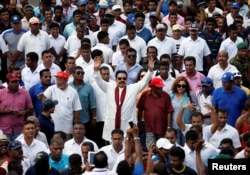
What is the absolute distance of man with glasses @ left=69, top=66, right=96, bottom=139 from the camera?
76.7ft

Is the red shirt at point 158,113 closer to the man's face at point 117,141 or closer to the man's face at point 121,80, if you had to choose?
the man's face at point 121,80

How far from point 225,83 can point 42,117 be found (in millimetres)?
3192

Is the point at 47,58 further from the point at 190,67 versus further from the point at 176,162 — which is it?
the point at 176,162

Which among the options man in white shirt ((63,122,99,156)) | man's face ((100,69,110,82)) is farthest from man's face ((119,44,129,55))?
man in white shirt ((63,122,99,156))

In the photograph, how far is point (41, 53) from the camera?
2548 centimetres

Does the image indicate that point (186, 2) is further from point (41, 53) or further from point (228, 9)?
point (41, 53)

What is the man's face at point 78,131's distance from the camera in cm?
2140

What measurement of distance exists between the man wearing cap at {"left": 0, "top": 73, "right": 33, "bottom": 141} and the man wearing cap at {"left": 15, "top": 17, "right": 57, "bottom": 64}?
9.56ft

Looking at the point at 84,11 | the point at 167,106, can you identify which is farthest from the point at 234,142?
the point at 84,11

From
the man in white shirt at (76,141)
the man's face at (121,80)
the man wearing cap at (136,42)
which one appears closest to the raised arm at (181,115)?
the man's face at (121,80)

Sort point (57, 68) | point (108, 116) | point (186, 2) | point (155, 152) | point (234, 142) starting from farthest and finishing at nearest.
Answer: point (186, 2)
point (57, 68)
point (108, 116)
point (234, 142)
point (155, 152)

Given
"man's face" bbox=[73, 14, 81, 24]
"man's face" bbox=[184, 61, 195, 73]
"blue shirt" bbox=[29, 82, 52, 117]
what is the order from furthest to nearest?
"man's face" bbox=[73, 14, 81, 24]
"man's face" bbox=[184, 61, 195, 73]
"blue shirt" bbox=[29, 82, 52, 117]

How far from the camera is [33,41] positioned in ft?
84.3

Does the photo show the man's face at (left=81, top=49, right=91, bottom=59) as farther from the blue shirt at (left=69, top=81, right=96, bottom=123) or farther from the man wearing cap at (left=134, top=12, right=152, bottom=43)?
the man wearing cap at (left=134, top=12, right=152, bottom=43)
